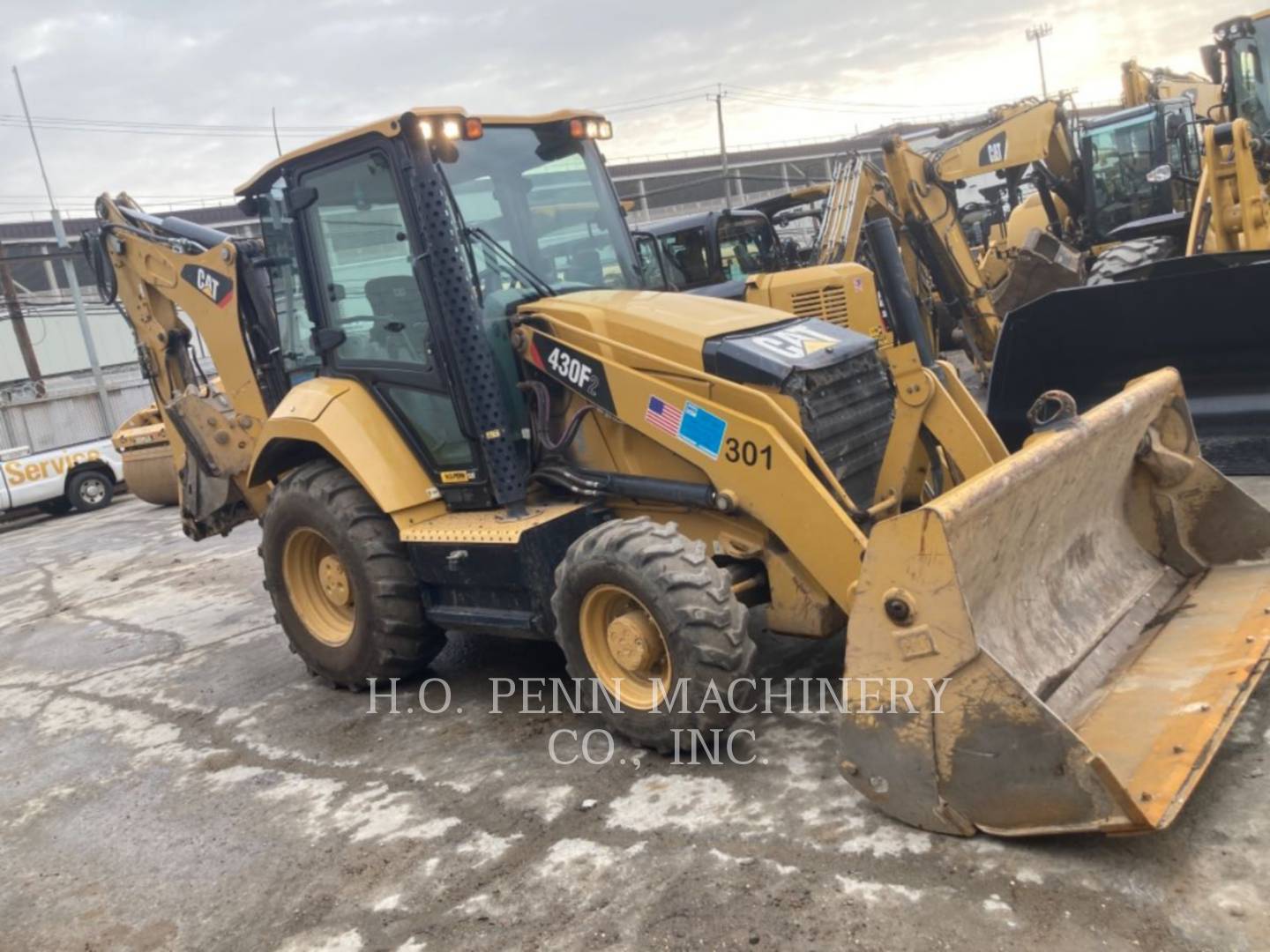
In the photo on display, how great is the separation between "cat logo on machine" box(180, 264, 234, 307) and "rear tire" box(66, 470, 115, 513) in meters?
11.9

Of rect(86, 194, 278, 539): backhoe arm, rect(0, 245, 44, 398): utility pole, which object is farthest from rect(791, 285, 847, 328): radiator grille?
rect(0, 245, 44, 398): utility pole

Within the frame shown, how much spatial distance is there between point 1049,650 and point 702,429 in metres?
1.48

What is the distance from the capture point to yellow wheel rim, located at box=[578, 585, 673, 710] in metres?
3.91

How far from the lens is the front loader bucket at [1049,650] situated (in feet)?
9.47

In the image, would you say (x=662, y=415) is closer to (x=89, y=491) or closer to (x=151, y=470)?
(x=151, y=470)

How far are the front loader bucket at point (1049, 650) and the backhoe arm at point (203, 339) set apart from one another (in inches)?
171

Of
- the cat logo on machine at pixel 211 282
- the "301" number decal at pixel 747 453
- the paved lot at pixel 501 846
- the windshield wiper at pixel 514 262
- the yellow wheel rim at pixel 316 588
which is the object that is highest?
the cat logo on machine at pixel 211 282

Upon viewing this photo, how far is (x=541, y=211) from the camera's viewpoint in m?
4.95

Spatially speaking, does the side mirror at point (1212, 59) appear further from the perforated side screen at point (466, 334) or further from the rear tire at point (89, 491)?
the rear tire at point (89, 491)

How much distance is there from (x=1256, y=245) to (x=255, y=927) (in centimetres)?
763

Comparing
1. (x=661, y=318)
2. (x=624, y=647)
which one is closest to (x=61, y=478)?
(x=661, y=318)

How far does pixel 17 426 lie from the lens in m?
21.9

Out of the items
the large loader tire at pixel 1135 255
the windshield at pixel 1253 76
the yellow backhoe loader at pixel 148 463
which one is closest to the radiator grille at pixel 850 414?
the large loader tire at pixel 1135 255

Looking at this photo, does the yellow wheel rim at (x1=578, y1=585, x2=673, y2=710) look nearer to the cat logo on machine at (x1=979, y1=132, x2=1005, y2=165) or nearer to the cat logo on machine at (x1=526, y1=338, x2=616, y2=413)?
the cat logo on machine at (x1=526, y1=338, x2=616, y2=413)
